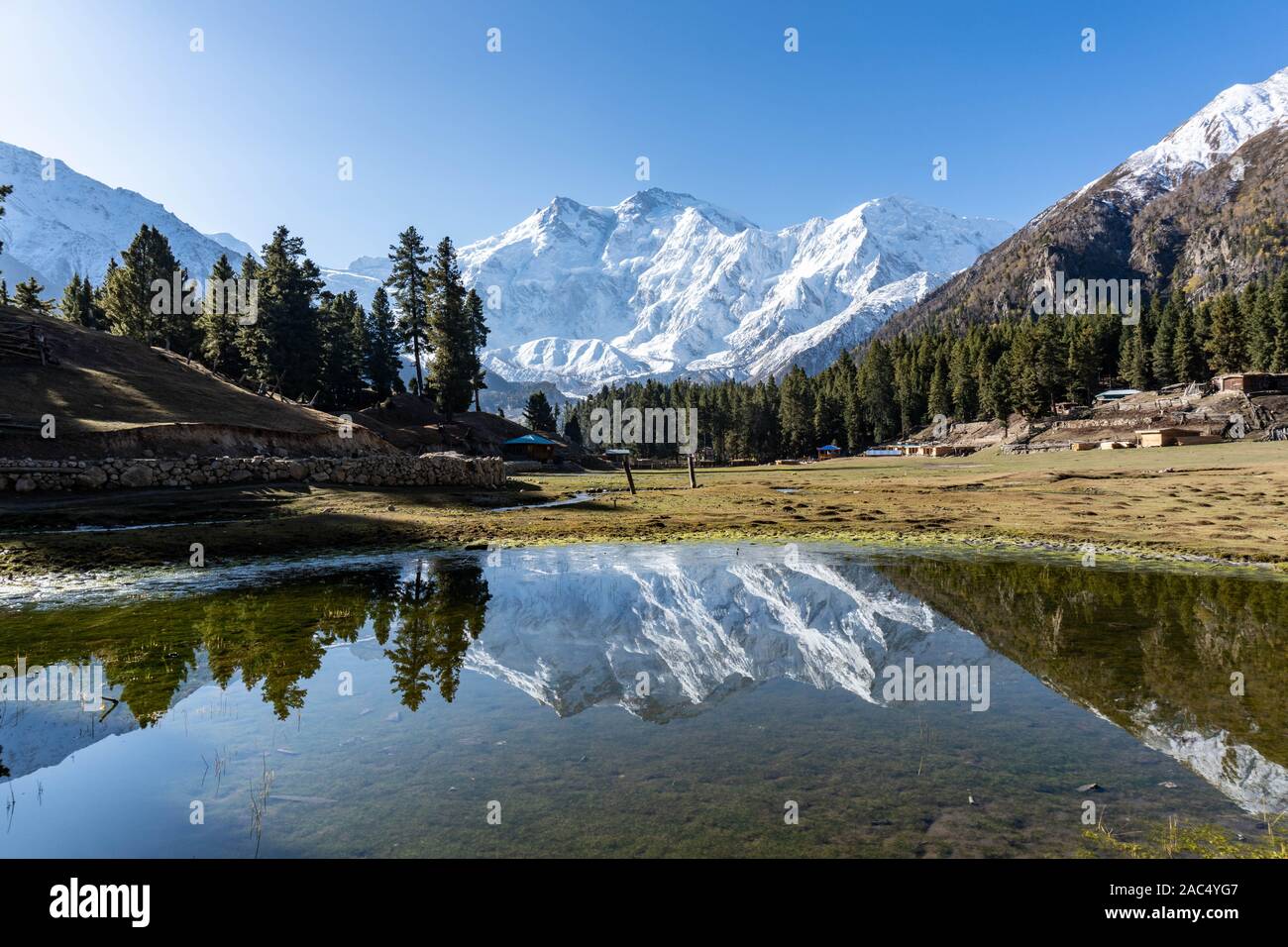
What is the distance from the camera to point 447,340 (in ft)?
258

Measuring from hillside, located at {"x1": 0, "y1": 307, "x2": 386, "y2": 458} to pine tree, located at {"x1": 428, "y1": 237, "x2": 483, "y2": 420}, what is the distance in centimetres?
2855

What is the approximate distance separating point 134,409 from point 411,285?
5302cm

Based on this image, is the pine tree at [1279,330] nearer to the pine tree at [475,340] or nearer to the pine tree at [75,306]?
the pine tree at [475,340]

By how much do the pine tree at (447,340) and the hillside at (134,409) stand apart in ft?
93.7

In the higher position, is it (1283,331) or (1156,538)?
(1283,331)

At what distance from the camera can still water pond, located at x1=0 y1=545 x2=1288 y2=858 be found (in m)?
5.53

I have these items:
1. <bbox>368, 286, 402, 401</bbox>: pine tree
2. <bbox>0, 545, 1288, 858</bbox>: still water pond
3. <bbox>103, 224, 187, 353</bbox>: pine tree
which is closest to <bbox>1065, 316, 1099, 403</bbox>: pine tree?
<bbox>368, 286, 402, 401</bbox>: pine tree

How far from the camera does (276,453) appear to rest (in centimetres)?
3791

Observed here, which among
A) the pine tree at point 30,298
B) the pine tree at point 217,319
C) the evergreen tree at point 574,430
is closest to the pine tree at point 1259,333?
the evergreen tree at point 574,430

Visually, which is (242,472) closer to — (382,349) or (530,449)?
(530,449)

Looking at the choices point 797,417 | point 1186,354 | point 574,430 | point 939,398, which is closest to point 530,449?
point 797,417
